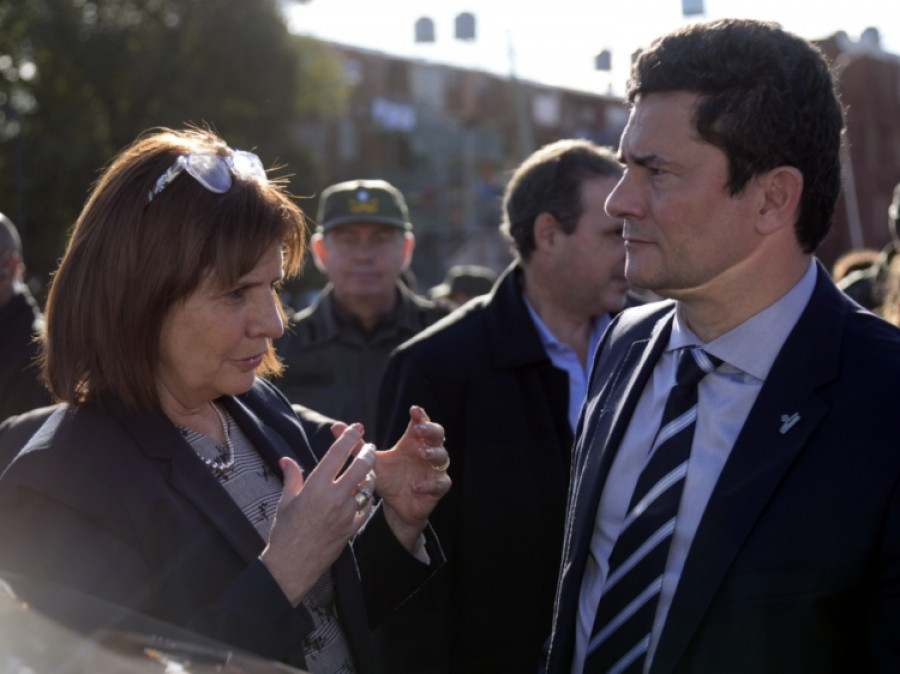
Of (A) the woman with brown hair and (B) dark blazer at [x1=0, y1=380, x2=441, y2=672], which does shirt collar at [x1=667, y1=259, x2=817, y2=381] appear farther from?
(B) dark blazer at [x1=0, y1=380, x2=441, y2=672]

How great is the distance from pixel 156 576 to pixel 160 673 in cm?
75

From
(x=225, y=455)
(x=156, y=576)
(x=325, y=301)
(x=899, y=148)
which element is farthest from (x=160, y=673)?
(x=899, y=148)

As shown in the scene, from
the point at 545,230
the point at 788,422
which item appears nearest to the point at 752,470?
the point at 788,422

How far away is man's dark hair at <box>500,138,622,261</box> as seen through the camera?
436 cm

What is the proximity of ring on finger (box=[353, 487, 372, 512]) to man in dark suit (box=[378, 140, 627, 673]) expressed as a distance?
46.9 inches

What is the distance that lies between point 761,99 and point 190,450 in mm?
1454

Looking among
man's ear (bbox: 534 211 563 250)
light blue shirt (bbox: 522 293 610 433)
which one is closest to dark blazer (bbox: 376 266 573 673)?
light blue shirt (bbox: 522 293 610 433)

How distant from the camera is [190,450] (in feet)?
8.18

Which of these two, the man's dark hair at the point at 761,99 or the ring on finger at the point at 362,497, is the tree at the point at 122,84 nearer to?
the ring on finger at the point at 362,497

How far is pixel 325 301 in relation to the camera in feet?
20.2

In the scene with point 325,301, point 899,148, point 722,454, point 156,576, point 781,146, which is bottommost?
point 899,148

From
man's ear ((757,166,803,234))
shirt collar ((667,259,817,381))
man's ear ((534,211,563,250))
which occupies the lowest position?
man's ear ((534,211,563,250))

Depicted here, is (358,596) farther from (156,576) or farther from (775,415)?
(775,415)

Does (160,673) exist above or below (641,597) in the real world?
above
